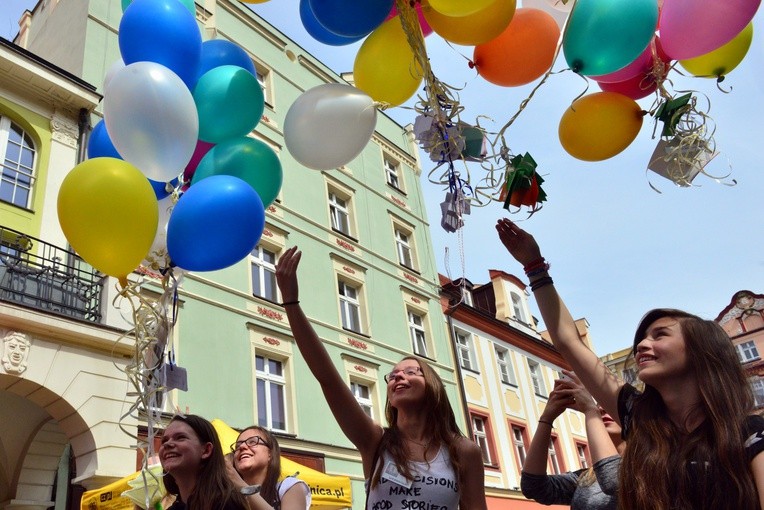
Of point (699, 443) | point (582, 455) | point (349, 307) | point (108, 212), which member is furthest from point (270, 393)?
point (582, 455)

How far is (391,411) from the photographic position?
242 cm

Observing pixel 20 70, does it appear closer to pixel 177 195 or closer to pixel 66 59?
pixel 66 59

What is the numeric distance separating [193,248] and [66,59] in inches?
414

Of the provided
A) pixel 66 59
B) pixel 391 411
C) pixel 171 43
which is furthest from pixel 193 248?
pixel 66 59

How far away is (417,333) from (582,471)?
553 inches

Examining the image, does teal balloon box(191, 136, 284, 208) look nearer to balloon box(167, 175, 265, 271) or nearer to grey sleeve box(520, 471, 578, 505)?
balloon box(167, 175, 265, 271)

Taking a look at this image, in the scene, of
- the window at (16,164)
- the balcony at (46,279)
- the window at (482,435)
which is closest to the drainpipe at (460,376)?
the window at (482,435)

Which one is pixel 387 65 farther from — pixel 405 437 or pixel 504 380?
pixel 504 380

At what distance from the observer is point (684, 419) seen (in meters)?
1.70

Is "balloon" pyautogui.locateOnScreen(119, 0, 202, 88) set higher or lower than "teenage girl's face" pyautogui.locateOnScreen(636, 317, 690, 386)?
higher

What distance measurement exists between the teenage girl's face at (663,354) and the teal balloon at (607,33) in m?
1.63

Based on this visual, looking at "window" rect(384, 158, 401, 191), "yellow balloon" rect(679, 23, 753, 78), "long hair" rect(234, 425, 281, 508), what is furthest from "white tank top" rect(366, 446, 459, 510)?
"window" rect(384, 158, 401, 191)

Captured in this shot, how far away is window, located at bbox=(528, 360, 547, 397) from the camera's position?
816 inches

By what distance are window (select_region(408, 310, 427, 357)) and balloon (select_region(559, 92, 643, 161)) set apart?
43.1 ft
